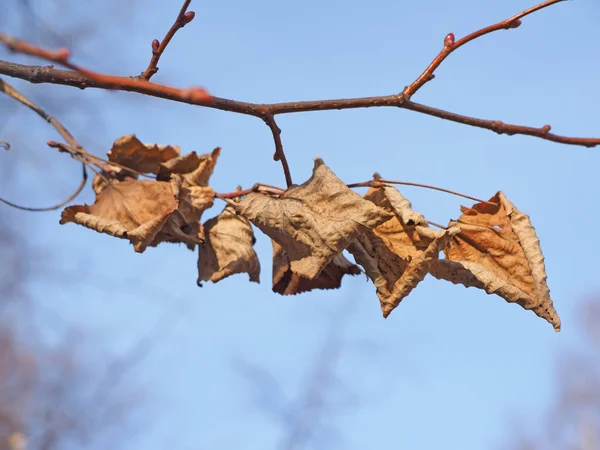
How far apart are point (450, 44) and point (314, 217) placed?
333 millimetres

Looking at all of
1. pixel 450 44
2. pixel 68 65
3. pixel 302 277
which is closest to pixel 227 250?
pixel 302 277

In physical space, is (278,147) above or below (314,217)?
above

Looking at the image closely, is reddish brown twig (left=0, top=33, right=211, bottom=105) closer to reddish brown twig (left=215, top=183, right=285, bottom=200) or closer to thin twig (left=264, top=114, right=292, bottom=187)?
thin twig (left=264, top=114, right=292, bottom=187)

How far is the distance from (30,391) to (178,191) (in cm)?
1107

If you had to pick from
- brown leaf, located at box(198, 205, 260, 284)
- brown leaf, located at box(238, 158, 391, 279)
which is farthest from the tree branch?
brown leaf, located at box(198, 205, 260, 284)

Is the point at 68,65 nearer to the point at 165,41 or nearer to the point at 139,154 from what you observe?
the point at 165,41

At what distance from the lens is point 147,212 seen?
132cm

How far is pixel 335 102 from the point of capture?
3.25 ft

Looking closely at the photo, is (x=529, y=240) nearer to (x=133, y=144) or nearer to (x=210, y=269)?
(x=210, y=269)

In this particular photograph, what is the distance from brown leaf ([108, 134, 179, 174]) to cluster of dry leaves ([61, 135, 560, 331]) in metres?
0.08

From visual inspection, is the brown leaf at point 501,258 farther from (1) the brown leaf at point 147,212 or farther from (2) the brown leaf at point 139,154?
(2) the brown leaf at point 139,154

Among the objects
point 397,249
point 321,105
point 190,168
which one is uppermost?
point 190,168

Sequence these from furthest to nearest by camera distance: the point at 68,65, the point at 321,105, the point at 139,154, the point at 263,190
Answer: the point at 139,154, the point at 263,190, the point at 321,105, the point at 68,65

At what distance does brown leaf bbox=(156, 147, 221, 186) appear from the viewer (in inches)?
56.6
